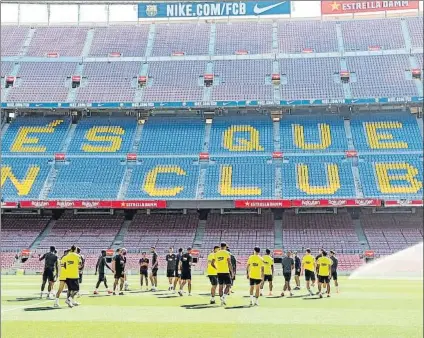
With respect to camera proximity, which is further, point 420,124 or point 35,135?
point 35,135

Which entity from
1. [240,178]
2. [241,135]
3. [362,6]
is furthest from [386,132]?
[362,6]

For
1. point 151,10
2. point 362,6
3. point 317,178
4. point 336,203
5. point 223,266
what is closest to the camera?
point 223,266

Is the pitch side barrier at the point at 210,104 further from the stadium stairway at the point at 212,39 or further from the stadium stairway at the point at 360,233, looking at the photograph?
the stadium stairway at the point at 360,233

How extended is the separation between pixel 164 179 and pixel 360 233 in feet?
47.3

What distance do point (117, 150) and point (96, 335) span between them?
35796 millimetres

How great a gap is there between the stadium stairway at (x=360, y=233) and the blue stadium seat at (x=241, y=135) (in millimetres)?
8539

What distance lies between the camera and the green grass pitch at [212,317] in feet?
41.8

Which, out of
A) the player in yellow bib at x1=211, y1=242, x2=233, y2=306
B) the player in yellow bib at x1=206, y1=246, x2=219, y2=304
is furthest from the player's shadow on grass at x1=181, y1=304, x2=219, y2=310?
the player in yellow bib at x1=211, y1=242, x2=233, y2=306

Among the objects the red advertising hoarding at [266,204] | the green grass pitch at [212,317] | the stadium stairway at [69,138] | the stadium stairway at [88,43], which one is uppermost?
the stadium stairway at [88,43]

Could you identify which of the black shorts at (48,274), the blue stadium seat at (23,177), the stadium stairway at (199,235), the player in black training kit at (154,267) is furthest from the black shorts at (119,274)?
the blue stadium seat at (23,177)

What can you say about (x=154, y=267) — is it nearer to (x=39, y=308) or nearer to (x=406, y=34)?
(x=39, y=308)

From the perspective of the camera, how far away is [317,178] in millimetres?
43625

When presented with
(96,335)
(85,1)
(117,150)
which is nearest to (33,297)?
(96,335)

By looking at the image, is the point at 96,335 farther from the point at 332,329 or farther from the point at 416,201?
the point at 416,201
